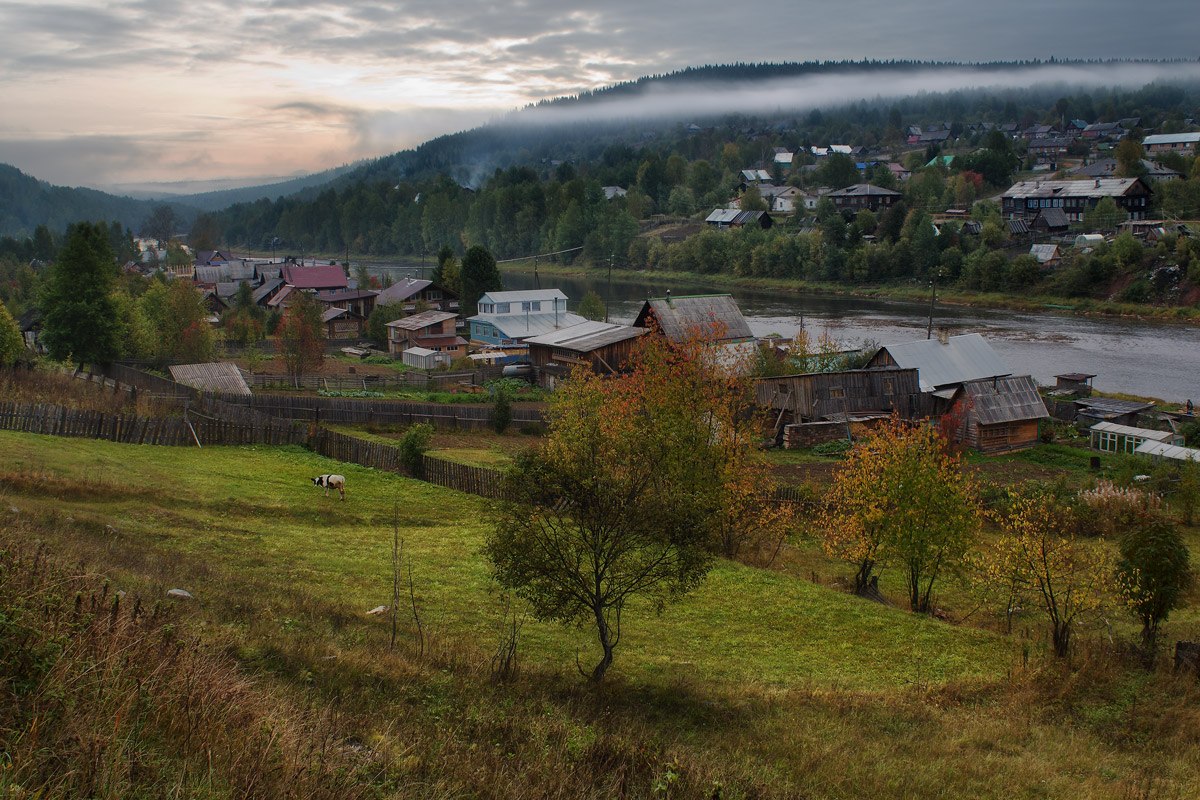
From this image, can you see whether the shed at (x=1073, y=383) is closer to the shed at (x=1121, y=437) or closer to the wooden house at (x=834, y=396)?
the shed at (x=1121, y=437)

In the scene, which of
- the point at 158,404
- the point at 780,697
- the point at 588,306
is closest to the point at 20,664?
the point at 780,697

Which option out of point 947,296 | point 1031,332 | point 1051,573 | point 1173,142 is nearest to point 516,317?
point 1031,332

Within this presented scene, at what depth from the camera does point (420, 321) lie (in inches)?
2296

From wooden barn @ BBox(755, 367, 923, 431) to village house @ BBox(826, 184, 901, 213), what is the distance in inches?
3022

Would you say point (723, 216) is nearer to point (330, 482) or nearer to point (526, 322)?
point (526, 322)

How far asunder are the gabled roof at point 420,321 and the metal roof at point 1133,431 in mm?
36207

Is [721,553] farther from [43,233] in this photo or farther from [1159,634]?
[43,233]

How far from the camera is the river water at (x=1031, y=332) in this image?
48812 millimetres

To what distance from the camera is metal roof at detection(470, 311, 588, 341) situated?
5816 cm

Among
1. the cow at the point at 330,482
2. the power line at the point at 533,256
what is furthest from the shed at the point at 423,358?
the power line at the point at 533,256

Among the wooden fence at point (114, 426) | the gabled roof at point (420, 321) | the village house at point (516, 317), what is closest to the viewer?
the wooden fence at point (114, 426)

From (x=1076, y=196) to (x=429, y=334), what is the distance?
70.6m

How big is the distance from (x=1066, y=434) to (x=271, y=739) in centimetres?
3734

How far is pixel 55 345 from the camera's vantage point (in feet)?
133
